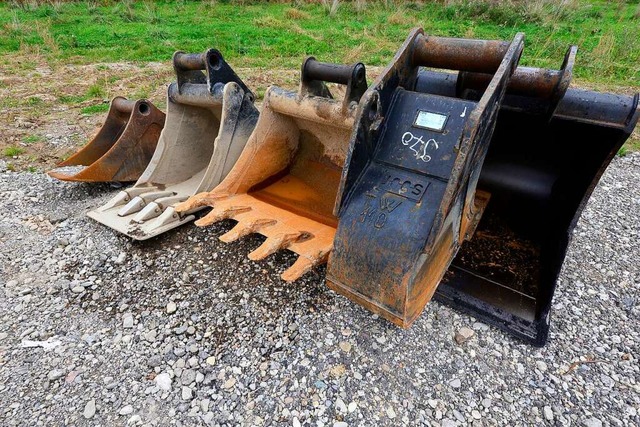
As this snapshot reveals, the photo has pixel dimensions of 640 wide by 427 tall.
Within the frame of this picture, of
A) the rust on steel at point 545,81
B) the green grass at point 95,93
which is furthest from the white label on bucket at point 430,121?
the green grass at point 95,93

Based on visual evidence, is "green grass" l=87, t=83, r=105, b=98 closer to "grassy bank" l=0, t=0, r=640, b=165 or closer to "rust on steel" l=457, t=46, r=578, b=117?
"grassy bank" l=0, t=0, r=640, b=165

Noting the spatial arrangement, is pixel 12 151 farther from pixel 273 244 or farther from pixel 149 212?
pixel 273 244


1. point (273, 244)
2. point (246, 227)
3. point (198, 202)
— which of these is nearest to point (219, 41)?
point (198, 202)

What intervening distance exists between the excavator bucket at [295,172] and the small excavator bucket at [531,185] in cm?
61

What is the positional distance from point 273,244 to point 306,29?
35.7 feet

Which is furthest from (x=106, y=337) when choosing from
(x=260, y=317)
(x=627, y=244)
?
(x=627, y=244)

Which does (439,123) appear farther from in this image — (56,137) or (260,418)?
(56,137)

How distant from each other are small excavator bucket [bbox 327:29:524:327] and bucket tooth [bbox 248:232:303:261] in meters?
0.35

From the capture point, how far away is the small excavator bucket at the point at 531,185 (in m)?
1.86

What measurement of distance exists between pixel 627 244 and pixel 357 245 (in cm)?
264

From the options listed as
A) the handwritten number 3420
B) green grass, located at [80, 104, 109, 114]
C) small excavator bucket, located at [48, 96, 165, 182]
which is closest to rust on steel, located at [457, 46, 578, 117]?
the handwritten number 3420

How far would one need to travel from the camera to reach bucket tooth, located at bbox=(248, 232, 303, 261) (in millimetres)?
1907

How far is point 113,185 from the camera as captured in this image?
140 inches

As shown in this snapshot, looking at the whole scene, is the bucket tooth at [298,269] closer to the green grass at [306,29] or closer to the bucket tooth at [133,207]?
the bucket tooth at [133,207]
